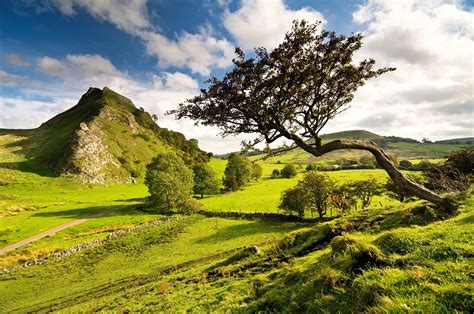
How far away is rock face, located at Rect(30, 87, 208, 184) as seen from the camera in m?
118

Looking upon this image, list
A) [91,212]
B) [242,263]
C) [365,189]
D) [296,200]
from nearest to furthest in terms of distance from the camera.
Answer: [242,263]
[296,200]
[365,189]
[91,212]

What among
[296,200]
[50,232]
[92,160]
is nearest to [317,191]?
[296,200]

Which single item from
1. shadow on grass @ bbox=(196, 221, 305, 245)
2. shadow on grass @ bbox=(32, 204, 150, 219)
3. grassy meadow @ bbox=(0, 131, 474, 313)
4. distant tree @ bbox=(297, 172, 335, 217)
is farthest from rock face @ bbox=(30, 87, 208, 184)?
distant tree @ bbox=(297, 172, 335, 217)

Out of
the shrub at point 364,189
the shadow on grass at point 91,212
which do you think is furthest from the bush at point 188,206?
the shrub at point 364,189

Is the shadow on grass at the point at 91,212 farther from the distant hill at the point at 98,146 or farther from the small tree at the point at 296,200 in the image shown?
the distant hill at the point at 98,146

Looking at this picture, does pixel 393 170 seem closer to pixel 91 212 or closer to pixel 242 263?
pixel 242 263

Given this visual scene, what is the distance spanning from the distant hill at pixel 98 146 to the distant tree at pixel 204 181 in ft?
145

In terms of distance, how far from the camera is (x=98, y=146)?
134 meters

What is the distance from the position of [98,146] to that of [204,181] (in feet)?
237

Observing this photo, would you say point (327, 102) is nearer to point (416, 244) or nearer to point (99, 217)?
point (416, 244)

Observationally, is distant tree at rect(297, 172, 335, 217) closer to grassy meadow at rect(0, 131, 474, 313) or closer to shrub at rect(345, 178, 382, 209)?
grassy meadow at rect(0, 131, 474, 313)

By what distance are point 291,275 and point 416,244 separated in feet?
16.3

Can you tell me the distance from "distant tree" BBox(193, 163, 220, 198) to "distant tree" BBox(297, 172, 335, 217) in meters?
46.4

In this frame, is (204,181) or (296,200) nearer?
(296,200)
